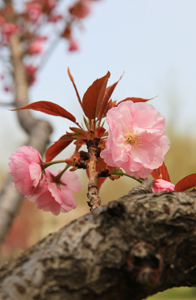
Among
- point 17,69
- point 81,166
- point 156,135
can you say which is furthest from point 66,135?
point 17,69

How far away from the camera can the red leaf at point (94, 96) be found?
2.03 ft

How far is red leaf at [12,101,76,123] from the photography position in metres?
0.65

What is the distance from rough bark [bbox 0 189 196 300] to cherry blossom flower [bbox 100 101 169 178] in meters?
0.17

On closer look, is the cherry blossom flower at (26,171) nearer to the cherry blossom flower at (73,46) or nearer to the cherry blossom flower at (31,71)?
the cherry blossom flower at (31,71)

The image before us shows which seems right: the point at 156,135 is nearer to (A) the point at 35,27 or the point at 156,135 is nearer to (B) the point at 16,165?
(B) the point at 16,165

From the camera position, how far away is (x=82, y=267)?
0.36 meters

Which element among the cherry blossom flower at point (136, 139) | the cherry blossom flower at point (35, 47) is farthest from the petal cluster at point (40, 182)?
the cherry blossom flower at point (35, 47)

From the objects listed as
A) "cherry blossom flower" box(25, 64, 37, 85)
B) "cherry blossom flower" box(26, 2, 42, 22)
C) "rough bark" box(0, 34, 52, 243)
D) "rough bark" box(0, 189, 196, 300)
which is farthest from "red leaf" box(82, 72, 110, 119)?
"cherry blossom flower" box(26, 2, 42, 22)

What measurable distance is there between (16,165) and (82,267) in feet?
1.12

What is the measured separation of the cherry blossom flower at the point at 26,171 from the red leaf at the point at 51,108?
10 cm

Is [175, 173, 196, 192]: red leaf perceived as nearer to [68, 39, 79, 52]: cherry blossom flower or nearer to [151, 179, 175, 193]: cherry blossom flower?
[151, 179, 175, 193]: cherry blossom flower

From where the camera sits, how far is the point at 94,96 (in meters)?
0.63

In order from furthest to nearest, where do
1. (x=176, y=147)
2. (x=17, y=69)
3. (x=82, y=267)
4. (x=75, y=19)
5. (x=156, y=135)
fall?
(x=176, y=147) < (x=75, y=19) < (x=17, y=69) < (x=156, y=135) < (x=82, y=267)

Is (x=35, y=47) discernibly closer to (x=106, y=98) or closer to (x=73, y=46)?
(x=73, y=46)
